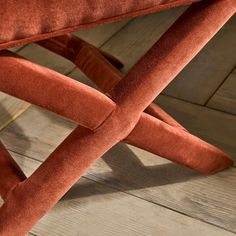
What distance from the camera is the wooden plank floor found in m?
0.79

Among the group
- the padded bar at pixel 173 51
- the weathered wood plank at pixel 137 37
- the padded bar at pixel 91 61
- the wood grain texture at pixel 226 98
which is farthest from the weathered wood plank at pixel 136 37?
the padded bar at pixel 173 51

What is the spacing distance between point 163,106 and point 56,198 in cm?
43

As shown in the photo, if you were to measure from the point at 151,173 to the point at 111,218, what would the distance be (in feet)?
0.43

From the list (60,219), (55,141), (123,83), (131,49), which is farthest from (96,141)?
(131,49)

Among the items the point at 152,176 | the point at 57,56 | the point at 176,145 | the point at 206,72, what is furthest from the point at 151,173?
the point at 57,56

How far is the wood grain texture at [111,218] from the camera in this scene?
0.78 metres

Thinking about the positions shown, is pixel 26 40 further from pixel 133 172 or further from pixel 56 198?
pixel 133 172

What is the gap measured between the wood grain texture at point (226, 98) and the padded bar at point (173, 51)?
1.30 ft

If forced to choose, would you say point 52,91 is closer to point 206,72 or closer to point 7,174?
point 7,174

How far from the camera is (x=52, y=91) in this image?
608 mm

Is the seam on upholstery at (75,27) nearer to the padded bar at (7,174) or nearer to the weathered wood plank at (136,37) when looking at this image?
the padded bar at (7,174)

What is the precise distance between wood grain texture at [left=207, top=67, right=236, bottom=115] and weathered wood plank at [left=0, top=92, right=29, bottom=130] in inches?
16.8

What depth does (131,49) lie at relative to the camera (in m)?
1.29

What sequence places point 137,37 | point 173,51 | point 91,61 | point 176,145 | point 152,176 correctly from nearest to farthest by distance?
1. point 173,51
2. point 176,145
3. point 152,176
4. point 91,61
5. point 137,37
